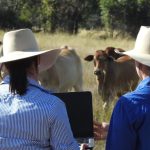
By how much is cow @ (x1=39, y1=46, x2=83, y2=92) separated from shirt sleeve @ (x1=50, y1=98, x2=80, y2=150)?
8.96m

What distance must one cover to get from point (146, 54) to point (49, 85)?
916 centimetres

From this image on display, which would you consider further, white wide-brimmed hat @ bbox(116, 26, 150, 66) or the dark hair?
white wide-brimmed hat @ bbox(116, 26, 150, 66)

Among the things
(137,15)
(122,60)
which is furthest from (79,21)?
(122,60)

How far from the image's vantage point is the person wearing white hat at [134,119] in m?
3.55

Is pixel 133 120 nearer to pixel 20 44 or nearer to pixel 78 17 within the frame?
pixel 20 44

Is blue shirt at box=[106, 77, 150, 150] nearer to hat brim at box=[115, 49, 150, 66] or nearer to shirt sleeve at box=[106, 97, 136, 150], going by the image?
shirt sleeve at box=[106, 97, 136, 150]

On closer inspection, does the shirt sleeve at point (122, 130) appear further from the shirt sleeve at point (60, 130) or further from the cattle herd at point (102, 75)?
the cattle herd at point (102, 75)

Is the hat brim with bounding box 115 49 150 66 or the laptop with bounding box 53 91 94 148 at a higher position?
the hat brim with bounding box 115 49 150 66

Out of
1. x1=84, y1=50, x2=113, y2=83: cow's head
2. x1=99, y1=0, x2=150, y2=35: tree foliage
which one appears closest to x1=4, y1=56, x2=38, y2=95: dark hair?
x1=84, y1=50, x2=113, y2=83: cow's head

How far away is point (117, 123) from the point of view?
3.57 meters

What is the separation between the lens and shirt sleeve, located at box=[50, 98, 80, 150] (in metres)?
3.49

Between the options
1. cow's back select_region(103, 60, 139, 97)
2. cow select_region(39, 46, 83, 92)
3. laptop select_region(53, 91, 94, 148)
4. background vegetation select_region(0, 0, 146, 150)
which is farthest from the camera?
background vegetation select_region(0, 0, 146, 150)

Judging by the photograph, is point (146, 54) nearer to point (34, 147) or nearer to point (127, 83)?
point (34, 147)

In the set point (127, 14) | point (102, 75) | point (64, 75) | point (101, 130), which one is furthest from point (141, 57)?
point (127, 14)
